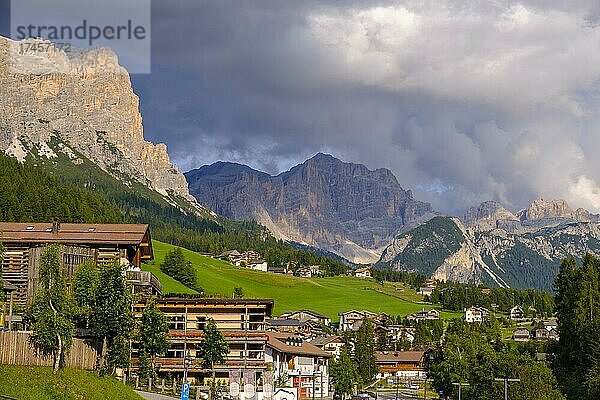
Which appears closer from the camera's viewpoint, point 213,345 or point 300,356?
point 213,345

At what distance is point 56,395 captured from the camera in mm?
44094

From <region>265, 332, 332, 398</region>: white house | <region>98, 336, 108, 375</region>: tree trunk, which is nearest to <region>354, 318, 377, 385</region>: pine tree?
<region>265, 332, 332, 398</region>: white house

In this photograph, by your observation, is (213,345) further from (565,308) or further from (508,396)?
(565,308)

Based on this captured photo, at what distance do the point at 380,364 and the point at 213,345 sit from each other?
126141 mm

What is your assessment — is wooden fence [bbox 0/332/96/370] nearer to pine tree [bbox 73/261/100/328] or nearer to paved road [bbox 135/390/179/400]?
pine tree [bbox 73/261/100/328]

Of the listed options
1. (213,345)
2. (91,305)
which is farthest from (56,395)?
(213,345)

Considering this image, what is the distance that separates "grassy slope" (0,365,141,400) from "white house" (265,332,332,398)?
48368 millimetres

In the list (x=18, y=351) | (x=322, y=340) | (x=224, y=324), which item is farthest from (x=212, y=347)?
(x=322, y=340)

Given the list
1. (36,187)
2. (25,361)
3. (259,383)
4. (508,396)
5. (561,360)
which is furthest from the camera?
(36,187)

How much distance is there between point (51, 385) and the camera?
45062 mm

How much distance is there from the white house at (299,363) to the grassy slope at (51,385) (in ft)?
159

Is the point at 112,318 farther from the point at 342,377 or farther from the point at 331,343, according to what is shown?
the point at 331,343

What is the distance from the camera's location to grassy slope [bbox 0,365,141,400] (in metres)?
42.5

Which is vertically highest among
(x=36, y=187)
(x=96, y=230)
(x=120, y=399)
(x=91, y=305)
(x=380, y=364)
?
(x=36, y=187)
